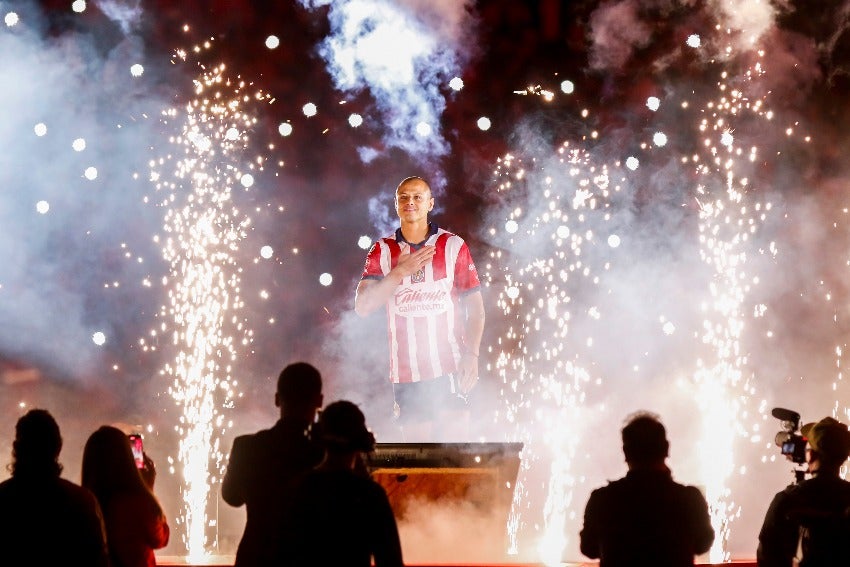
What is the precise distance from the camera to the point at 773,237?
30.4 feet

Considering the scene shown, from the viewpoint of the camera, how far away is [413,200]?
610 centimetres

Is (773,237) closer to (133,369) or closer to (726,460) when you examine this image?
(726,460)

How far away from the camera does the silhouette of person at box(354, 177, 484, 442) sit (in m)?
6.08

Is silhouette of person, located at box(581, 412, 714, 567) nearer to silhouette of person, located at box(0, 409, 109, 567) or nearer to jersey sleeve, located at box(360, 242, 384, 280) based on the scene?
silhouette of person, located at box(0, 409, 109, 567)

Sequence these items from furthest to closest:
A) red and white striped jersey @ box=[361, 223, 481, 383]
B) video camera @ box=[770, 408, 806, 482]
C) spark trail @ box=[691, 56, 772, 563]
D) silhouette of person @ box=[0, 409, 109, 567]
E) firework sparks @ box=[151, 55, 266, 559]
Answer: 1. spark trail @ box=[691, 56, 772, 563]
2. firework sparks @ box=[151, 55, 266, 559]
3. red and white striped jersey @ box=[361, 223, 481, 383]
4. video camera @ box=[770, 408, 806, 482]
5. silhouette of person @ box=[0, 409, 109, 567]

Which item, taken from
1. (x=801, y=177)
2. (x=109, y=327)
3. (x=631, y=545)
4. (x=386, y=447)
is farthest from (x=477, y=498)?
(x=801, y=177)

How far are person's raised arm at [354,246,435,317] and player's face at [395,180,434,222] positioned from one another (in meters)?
0.26

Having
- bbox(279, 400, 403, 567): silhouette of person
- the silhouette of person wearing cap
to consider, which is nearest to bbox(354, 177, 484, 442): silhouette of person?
the silhouette of person wearing cap

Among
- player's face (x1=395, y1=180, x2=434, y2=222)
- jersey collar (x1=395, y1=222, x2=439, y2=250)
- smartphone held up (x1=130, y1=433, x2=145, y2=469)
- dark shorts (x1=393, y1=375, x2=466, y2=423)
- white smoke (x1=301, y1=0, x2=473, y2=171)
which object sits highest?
white smoke (x1=301, y1=0, x2=473, y2=171)

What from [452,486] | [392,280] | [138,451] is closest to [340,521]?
[138,451]

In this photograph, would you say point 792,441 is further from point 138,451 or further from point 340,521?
point 138,451

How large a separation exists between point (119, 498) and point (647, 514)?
1.89 m

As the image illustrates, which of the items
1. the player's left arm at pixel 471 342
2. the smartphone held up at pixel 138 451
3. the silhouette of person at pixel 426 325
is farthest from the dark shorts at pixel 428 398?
the smartphone held up at pixel 138 451

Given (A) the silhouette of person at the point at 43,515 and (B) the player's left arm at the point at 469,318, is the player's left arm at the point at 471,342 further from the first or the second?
(A) the silhouette of person at the point at 43,515
